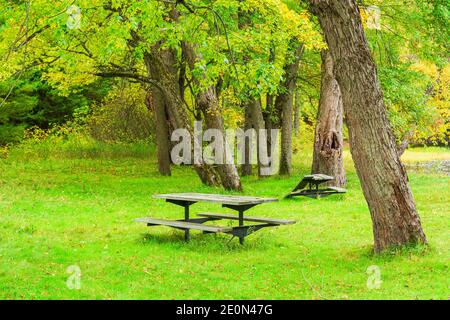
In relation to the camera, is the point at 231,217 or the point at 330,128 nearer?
the point at 231,217

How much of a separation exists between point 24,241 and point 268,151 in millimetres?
17707

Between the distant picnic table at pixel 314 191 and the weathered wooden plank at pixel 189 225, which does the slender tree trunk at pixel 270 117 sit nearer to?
the distant picnic table at pixel 314 191

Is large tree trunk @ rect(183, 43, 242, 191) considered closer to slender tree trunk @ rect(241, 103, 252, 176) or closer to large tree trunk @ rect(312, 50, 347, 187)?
large tree trunk @ rect(312, 50, 347, 187)

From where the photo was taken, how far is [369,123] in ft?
31.5

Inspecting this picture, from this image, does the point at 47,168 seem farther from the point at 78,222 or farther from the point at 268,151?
the point at 78,222

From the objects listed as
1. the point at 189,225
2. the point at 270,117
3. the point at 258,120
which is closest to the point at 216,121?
the point at 258,120

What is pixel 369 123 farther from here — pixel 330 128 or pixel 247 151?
pixel 247 151

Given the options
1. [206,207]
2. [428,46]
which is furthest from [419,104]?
[206,207]

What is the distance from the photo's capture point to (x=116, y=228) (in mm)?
13188

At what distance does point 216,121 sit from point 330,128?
138 inches

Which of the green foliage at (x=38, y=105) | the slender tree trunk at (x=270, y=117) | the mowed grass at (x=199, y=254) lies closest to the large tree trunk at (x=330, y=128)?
the mowed grass at (x=199, y=254)

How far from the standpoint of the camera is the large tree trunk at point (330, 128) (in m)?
20.8

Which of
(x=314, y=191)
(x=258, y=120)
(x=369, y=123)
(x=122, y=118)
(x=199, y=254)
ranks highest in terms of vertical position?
(x=122, y=118)
